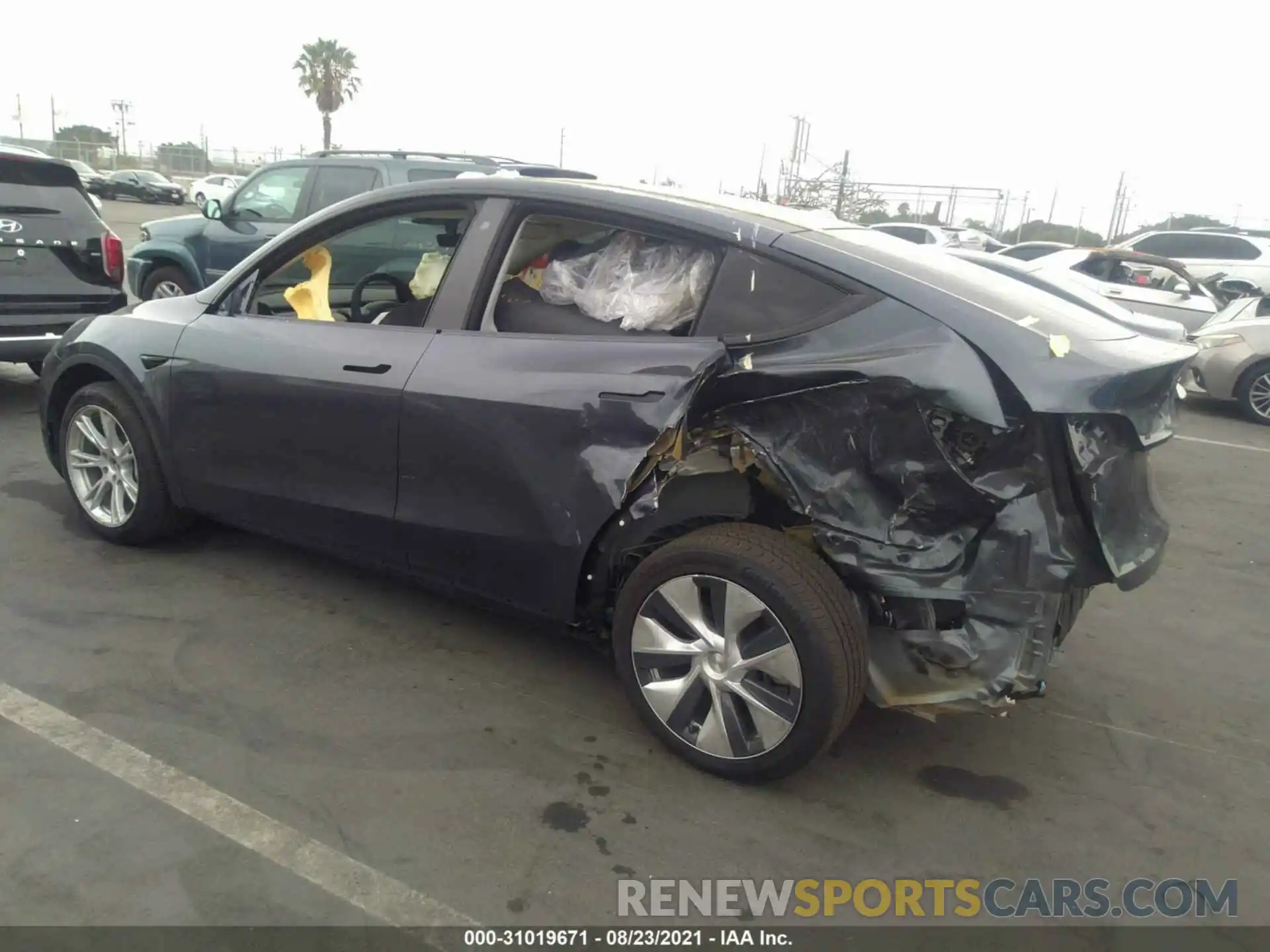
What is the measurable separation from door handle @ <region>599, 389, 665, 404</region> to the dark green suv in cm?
497

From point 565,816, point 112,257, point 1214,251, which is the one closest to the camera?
point 565,816

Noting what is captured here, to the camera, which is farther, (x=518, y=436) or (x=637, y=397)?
(x=518, y=436)

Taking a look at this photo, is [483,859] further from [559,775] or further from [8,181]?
[8,181]

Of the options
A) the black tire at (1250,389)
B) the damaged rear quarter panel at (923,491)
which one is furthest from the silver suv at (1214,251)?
the damaged rear quarter panel at (923,491)

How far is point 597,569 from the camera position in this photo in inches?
127

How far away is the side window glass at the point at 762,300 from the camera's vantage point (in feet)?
9.51

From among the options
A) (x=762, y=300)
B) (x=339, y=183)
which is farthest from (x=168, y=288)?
(x=762, y=300)

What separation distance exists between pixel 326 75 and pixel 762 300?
168 feet

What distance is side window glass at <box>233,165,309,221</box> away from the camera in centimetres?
861

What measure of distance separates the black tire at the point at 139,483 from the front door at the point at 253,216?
451 centimetres

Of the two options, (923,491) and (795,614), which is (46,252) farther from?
(923,491)

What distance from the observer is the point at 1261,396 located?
9695mm

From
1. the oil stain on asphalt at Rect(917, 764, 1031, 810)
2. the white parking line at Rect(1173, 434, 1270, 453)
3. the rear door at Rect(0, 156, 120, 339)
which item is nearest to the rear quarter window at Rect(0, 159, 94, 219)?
the rear door at Rect(0, 156, 120, 339)

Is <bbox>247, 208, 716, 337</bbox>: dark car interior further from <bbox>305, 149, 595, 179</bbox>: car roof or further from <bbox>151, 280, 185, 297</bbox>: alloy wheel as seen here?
<bbox>151, 280, 185, 297</bbox>: alloy wheel
